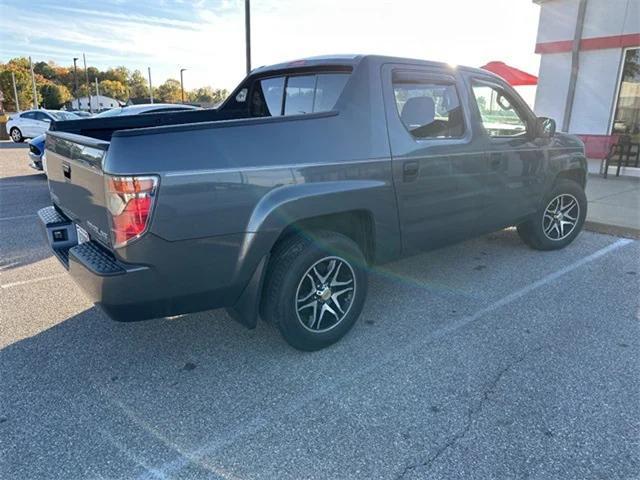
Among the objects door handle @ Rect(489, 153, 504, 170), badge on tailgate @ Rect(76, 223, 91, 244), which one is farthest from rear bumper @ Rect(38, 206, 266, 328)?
door handle @ Rect(489, 153, 504, 170)

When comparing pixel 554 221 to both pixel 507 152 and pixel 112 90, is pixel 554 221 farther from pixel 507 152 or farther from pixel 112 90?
pixel 112 90

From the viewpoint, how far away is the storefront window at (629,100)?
9672 millimetres

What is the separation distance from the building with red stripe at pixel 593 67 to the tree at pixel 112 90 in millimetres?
104240

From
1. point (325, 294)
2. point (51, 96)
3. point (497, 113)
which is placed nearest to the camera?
point (325, 294)

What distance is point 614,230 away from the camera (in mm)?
6078

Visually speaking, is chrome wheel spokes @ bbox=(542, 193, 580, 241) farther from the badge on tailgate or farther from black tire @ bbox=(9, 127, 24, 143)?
black tire @ bbox=(9, 127, 24, 143)

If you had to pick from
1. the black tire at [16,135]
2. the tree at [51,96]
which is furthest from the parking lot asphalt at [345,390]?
the tree at [51,96]

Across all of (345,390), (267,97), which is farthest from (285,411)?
(267,97)

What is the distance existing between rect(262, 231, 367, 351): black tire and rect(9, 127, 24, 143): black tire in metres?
21.7

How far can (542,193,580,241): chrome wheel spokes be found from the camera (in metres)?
5.15

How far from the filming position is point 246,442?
2.33 m

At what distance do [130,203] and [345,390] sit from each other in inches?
63.0

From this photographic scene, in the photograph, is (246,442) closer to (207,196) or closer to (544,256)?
(207,196)

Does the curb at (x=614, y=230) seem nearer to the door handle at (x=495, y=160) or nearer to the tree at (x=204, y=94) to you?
the door handle at (x=495, y=160)
